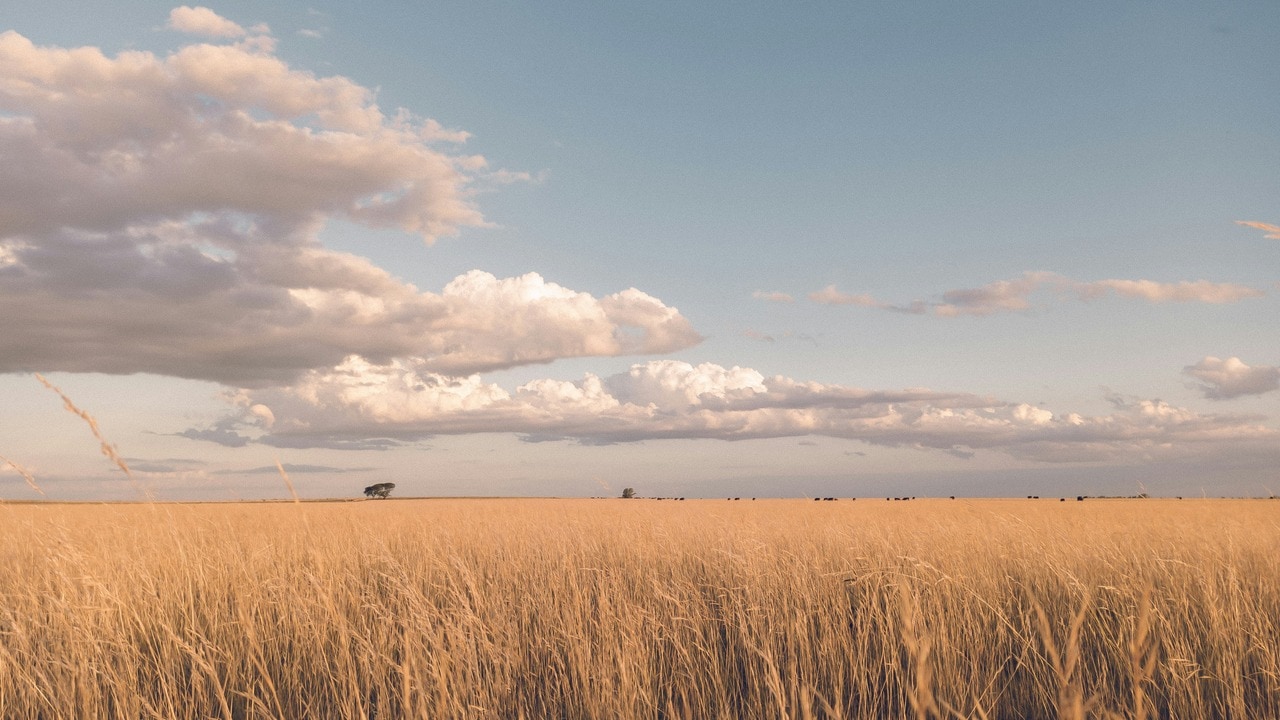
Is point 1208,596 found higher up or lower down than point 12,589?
higher up

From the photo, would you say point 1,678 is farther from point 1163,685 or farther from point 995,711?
point 1163,685

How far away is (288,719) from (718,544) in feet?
21.1

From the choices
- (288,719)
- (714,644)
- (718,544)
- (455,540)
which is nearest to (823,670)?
(714,644)

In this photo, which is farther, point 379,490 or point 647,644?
point 379,490

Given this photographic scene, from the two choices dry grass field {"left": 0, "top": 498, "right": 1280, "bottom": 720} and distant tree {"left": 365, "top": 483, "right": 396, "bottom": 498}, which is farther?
distant tree {"left": 365, "top": 483, "right": 396, "bottom": 498}

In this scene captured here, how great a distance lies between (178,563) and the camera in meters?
8.39

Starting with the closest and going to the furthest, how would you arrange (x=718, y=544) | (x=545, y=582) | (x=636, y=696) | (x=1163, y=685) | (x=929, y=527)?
1. (x=636, y=696)
2. (x=1163, y=685)
3. (x=545, y=582)
4. (x=718, y=544)
5. (x=929, y=527)

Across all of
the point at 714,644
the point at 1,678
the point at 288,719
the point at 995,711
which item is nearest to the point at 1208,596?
the point at 995,711

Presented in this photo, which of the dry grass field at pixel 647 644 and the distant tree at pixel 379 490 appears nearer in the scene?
the dry grass field at pixel 647 644

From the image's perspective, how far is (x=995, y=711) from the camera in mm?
4867

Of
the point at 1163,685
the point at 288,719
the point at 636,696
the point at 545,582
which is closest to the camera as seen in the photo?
the point at 636,696

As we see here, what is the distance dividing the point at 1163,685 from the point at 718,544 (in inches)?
224

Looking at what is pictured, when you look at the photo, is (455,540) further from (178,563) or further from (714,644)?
(714,644)

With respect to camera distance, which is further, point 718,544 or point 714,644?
point 718,544
